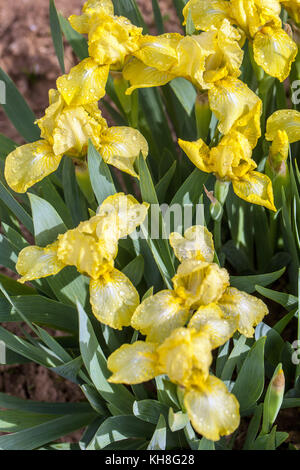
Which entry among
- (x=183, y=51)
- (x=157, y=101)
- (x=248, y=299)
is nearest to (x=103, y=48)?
(x=183, y=51)

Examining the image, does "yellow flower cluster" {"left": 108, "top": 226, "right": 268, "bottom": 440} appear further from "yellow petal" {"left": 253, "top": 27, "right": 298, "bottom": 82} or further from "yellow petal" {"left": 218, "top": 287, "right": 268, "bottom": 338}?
"yellow petal" {"left": 253, "top": 27, "right": 298, "bottom": 82}

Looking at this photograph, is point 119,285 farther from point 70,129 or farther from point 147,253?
point 70,129

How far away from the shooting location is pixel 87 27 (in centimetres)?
119

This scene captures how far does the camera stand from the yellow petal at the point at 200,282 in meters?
0.94

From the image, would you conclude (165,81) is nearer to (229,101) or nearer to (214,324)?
(229,101)

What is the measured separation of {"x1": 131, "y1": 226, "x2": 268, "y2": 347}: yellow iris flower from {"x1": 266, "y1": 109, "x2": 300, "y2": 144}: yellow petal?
13.6 inches

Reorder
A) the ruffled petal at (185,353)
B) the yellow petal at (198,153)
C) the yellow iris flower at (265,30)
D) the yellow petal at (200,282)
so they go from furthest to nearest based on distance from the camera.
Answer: the yellow iris flower at (265,30)
the yellow petal at (198,153)
the yellow petal at (200,282)
the ruffled petal at (185,353)

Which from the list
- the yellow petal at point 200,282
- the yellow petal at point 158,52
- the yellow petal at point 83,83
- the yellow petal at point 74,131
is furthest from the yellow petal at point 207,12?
the yellow petal at point 200,282

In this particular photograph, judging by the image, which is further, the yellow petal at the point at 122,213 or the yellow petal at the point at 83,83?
the yellow petal at the point at 83,83

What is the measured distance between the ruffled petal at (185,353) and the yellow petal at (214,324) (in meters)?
0.05

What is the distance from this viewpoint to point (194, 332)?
2.83 feet

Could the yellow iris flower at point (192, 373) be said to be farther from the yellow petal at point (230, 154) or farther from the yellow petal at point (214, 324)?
the yellow petal at point (230, 154)

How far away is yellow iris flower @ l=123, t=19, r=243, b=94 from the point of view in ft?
3.51

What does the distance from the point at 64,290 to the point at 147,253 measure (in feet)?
0.68
